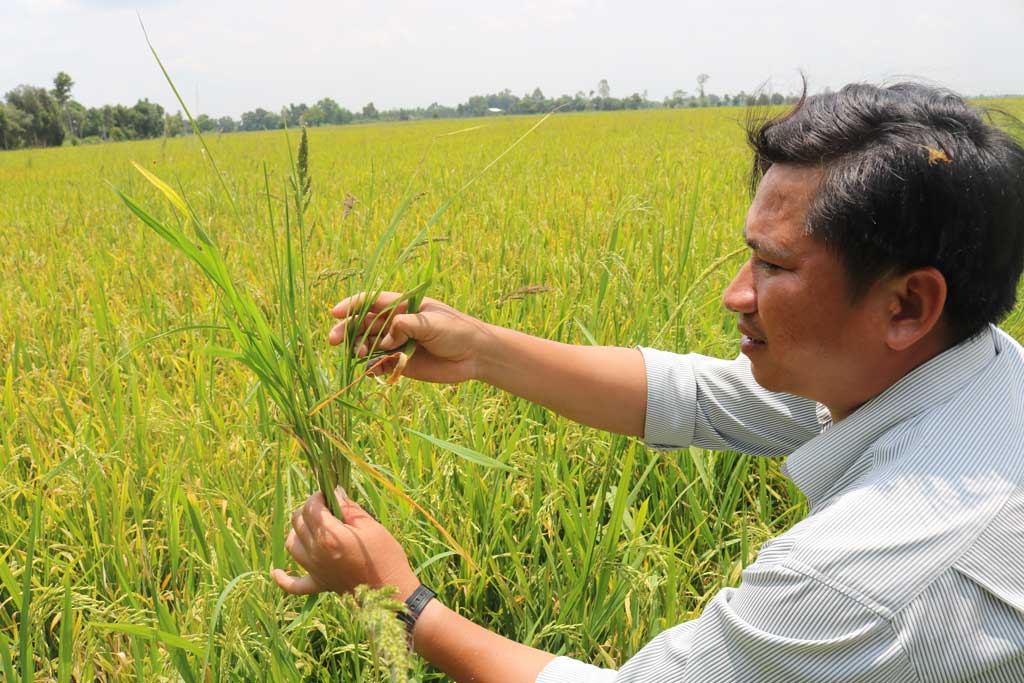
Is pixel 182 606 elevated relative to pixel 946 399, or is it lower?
lower

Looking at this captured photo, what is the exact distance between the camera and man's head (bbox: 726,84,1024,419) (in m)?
0.90

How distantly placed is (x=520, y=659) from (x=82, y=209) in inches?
220

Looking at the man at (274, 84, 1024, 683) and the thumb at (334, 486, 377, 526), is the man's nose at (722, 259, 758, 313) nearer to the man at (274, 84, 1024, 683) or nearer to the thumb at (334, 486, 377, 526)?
the man at (274, 84, 1024, 683)

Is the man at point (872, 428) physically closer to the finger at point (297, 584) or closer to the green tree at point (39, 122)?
the finger at point (297, 584)

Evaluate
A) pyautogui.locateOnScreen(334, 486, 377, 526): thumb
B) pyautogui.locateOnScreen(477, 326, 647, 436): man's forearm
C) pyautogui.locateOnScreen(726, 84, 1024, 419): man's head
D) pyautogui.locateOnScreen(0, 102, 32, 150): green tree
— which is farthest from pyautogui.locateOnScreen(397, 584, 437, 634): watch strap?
pyautogui.locateOnScreen(0, 102, 32, 150): green tree

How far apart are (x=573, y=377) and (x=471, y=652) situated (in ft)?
1.90

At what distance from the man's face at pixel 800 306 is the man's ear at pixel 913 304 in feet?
0.07

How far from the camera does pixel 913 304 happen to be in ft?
3.06

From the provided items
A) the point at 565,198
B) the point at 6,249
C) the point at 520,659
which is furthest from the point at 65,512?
the point at 565,198

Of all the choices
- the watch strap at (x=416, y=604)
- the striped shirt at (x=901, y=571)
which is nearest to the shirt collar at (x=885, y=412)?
the striped shirt at (x=901, y=571)

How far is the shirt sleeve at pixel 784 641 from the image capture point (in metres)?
0.77

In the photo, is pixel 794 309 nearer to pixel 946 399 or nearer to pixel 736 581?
pixel 946 399

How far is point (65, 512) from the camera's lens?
1.47 m

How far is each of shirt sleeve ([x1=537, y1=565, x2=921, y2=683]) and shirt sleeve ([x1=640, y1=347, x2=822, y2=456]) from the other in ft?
1.96
